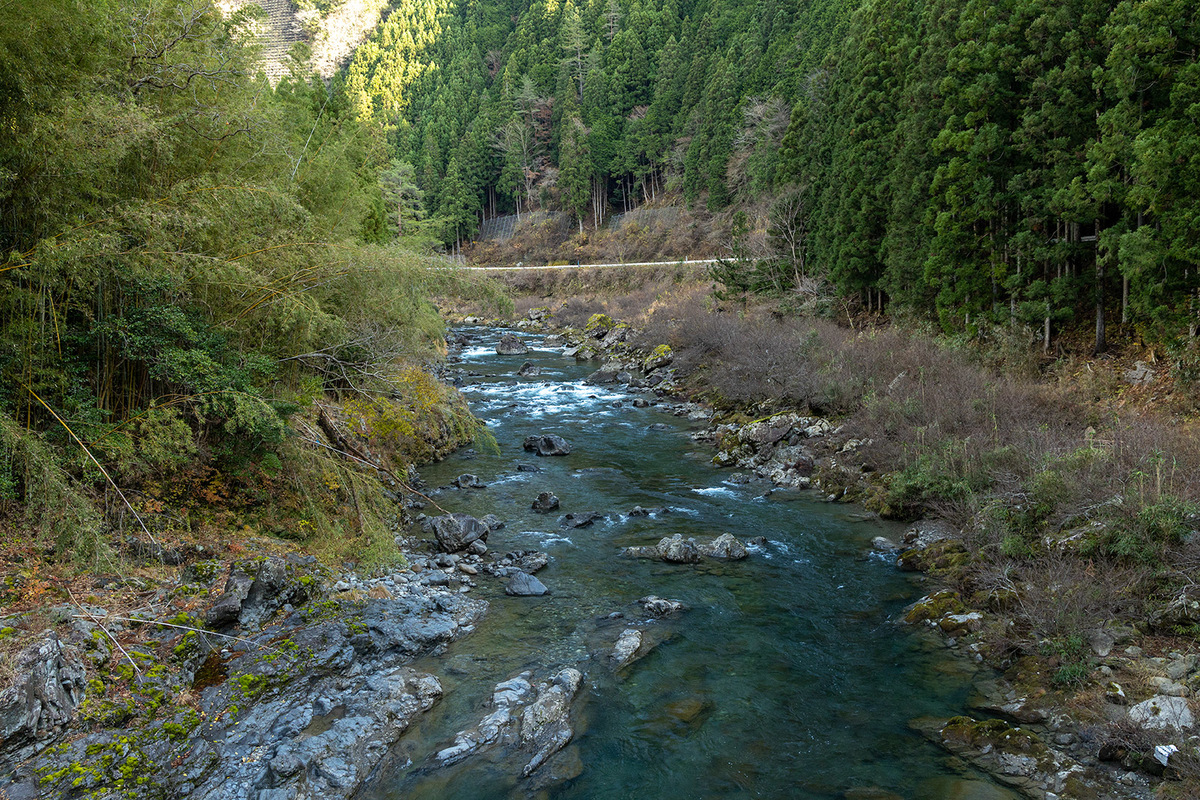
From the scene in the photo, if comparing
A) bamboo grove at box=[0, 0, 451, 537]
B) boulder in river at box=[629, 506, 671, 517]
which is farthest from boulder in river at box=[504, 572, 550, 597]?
bamboo grove at box=[0, 0, 451, 537]

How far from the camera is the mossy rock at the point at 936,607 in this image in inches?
317

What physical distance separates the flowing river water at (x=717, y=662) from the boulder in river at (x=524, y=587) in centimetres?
12

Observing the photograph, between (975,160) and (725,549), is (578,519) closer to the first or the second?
(725,549)

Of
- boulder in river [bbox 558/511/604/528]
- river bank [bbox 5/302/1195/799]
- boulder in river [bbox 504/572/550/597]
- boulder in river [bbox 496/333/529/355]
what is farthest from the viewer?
boulder in river [bbox 496/333/529/355]

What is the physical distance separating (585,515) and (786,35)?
43.5 m

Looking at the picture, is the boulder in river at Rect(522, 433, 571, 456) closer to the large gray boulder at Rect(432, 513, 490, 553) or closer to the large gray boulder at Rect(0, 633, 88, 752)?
the large gray boulder at Rect(432, 513, 490, 553)

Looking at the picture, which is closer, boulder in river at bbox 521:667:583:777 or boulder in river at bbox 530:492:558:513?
boulder in river at bbox 521:667:583:777

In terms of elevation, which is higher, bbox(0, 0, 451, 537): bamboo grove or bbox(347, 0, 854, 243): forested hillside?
bbox(347, 0, 854, 243): forested hillside

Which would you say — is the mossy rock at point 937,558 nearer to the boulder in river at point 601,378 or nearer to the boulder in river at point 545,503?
the boulder in river at point 545,503

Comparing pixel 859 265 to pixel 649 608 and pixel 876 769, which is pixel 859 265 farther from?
pixel 876 769

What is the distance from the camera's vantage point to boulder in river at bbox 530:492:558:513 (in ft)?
39.7

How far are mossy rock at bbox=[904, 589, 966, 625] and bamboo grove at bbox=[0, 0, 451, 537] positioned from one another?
7808 mm

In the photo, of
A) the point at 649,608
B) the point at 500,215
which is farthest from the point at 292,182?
the point at 500,215

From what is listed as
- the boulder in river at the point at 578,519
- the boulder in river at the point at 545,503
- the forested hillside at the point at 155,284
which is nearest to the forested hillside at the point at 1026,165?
the boulder in river at the point at 578,519
